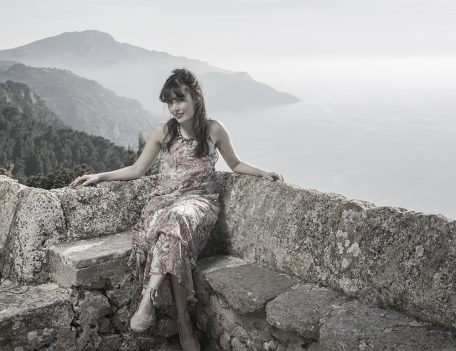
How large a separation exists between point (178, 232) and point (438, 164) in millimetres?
141490

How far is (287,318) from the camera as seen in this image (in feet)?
7.89

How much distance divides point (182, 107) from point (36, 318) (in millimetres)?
1544

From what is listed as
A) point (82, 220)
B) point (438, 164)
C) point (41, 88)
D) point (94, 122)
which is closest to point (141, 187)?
point (82, 220)

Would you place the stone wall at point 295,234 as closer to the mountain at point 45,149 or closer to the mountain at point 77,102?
the mountain at point 45,149

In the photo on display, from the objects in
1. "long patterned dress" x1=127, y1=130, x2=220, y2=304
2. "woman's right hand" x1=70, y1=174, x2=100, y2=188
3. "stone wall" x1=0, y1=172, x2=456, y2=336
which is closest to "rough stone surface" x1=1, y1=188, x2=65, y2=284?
"stone wall" x1=0, y1=172, x2=456, y2=336

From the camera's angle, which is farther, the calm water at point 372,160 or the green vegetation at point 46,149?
the calm water at point 372,160

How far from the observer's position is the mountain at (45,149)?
69.1m

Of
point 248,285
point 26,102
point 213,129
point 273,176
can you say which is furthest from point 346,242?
point 26,102

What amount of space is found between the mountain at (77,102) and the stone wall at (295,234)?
155257mm

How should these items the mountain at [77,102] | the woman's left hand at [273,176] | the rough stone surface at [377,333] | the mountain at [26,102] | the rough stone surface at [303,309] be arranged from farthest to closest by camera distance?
the mountain at [77,102], the mountain at [26,102], the woman's left hand at [273,176], the rough stone surface at [303,309], the rough stone surface at [377,333]

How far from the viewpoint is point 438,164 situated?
5226 inches

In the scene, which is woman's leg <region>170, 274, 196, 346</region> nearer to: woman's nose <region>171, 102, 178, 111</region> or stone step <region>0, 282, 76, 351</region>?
stone step <region>0, 282, 76, 351</region>

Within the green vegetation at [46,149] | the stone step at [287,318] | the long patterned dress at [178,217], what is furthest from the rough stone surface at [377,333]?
the green vegetation at [46,149]

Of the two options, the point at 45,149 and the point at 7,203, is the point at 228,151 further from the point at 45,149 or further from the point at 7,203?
the point at 45,149
